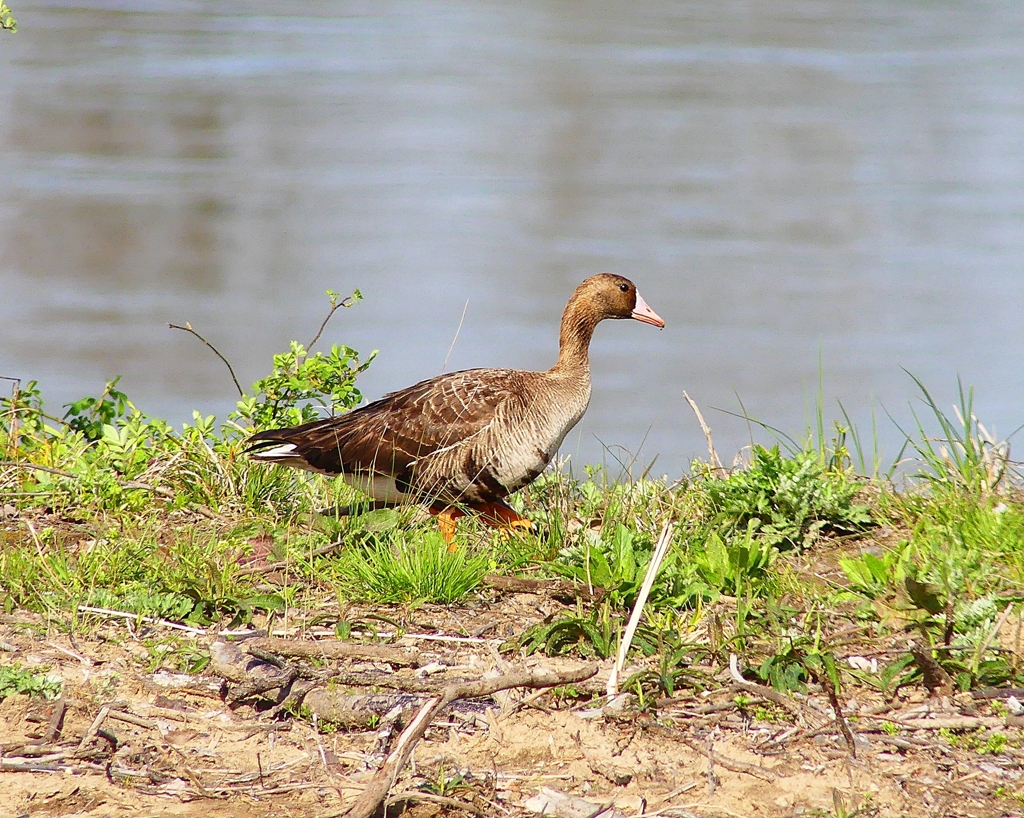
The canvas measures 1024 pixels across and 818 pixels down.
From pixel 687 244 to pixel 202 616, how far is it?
9.48 m

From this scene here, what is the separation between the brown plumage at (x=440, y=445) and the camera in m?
5.29

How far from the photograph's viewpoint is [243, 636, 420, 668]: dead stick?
353cm

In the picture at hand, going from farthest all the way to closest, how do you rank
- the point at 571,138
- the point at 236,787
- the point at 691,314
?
the point at 571,138
the point at 691,314
the point at 236,787

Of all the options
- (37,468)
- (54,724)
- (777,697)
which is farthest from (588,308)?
(54,724)

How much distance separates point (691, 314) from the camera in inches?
428

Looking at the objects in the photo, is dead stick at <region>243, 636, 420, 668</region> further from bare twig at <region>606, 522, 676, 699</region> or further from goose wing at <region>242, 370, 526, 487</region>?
goose wing at <region>242, 370, 526, 487</region>

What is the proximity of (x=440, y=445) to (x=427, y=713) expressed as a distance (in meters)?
2.54

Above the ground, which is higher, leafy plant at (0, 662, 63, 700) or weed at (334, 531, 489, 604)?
weed at (334, 531, 489, 604)

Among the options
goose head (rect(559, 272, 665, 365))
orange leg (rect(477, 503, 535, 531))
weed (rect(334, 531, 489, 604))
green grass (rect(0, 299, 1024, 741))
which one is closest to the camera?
green grass (rect(0, 299, 1024, 741))

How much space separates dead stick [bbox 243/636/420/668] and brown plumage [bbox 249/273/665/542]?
153 cm

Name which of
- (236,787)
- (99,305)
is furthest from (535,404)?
(99,305)

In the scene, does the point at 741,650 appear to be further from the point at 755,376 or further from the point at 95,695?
the point at 755,376

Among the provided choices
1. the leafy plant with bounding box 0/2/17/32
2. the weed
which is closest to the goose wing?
the weed

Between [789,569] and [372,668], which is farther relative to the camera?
[789,569]
